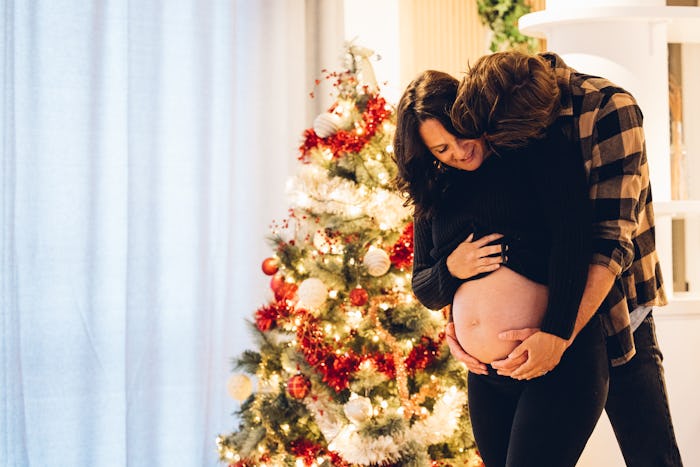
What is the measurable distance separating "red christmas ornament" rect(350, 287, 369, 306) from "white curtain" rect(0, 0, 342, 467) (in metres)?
1.00

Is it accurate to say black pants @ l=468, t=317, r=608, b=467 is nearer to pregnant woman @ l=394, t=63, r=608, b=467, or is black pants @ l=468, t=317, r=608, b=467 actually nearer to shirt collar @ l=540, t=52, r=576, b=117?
pregnant woman @ l=394, t=63, r=608, b=467

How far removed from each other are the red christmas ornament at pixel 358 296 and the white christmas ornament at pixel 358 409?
0.90 ft

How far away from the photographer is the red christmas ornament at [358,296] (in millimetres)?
2457

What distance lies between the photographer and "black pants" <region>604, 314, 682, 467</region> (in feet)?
5.07

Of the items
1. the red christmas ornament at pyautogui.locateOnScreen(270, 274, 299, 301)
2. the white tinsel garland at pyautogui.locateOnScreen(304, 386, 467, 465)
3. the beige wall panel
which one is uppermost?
the beige wall panel

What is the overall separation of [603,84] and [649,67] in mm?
876

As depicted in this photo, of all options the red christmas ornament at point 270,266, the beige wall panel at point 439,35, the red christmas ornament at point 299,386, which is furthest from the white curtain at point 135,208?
the red christmas ornament at point 299,386

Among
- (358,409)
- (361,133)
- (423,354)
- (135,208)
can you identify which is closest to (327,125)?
(361,133)

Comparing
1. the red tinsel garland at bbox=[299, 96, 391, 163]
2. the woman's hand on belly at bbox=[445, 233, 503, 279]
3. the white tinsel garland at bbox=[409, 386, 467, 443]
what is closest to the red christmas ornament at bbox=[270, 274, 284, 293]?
the red tinsel garland at bbox=[299, 96, 391, 163]

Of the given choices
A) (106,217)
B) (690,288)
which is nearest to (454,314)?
(106,217)

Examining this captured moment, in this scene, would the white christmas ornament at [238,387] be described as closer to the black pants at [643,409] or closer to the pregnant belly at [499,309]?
the pregnant belly at [499,309]

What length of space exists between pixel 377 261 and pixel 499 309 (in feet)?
3.09

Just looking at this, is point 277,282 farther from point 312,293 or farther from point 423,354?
point 423,354

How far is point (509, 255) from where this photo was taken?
60.3 inches
